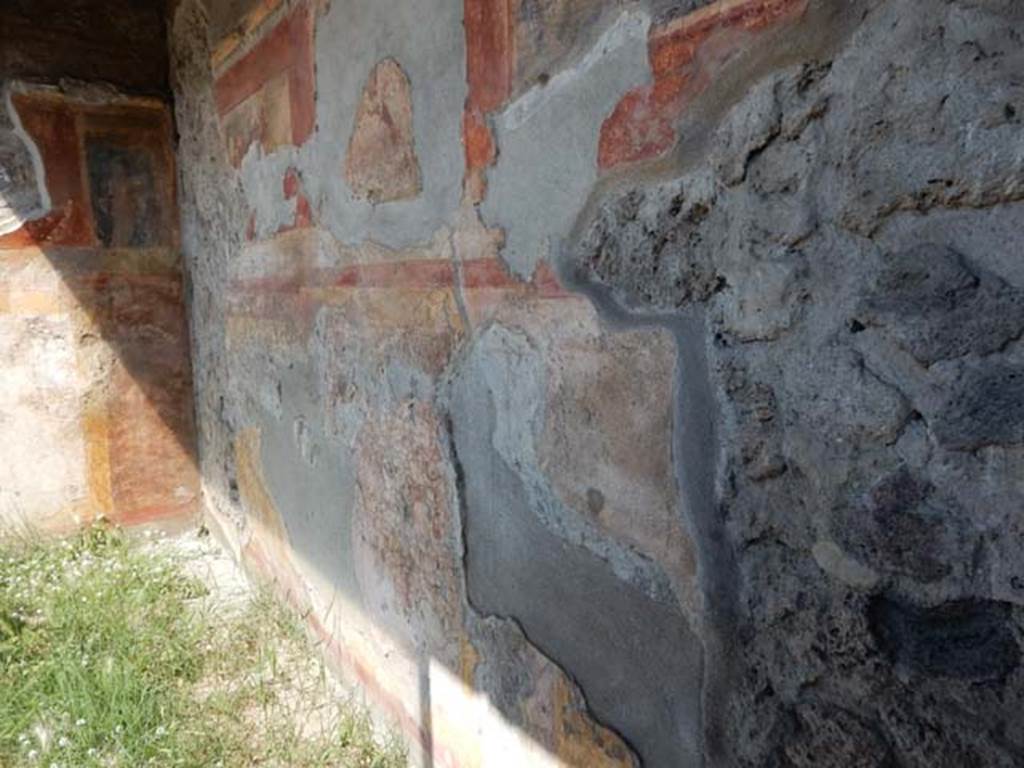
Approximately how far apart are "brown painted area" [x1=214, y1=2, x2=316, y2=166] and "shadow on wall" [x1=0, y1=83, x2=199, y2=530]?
0.79 metres

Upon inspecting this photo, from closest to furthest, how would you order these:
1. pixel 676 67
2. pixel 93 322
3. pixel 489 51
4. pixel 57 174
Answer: pixel 676 67
pixel 489 51
pixel 57 174
pixel 93 322

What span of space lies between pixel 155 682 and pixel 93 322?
5.66ft

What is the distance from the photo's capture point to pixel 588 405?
106 centimetres

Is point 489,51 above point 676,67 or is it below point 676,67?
above

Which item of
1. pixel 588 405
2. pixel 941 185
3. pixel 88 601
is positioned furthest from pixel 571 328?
pixel 88 601

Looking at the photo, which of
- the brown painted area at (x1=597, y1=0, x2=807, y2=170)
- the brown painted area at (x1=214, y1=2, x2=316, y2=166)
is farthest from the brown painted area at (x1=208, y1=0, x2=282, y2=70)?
the brown painted area at (x1=597, y1=0, x2=807, y2=170)

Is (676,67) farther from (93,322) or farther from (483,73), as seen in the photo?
(93,322)

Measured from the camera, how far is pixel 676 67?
84 cm

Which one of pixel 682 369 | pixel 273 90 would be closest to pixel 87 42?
A: pixel 273 90

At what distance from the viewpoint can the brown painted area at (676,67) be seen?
0.76 m

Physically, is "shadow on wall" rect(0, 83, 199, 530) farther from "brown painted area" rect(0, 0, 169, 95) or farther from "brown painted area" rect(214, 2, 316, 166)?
"brown painted area" rect(214, 2, 316, 166)

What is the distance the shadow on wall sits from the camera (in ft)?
9.71

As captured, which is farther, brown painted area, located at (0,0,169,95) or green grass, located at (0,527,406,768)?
brown painted area, located at (0,0,169,95)

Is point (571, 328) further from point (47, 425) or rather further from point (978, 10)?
point (47, 425)
